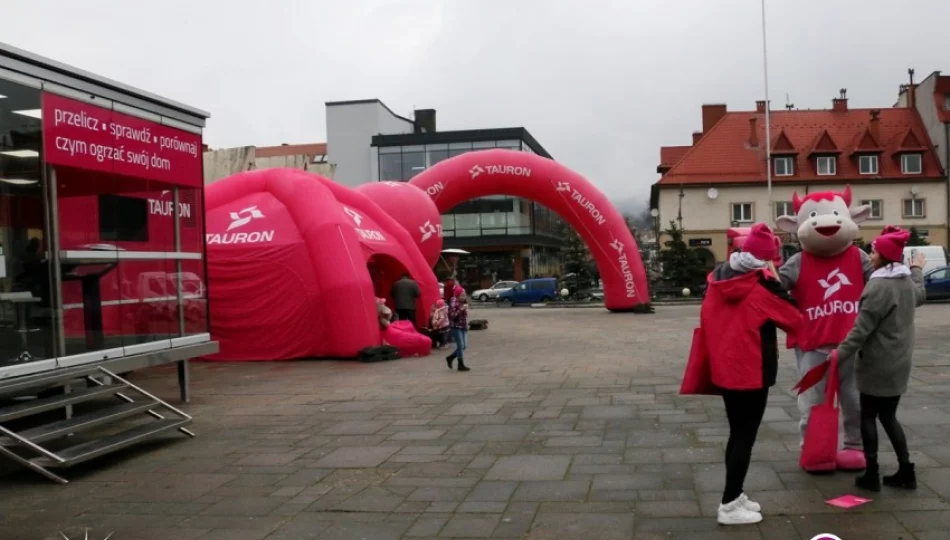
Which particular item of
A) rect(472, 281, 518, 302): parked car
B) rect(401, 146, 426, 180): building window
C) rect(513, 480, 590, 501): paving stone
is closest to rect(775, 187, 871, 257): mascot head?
rect(513, 480, 590, 501): paving stone

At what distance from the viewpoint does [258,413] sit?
9.48 m

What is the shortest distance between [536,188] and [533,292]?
A: 1589 centimetres

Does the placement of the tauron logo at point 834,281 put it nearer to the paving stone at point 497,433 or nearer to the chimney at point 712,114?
the paving stone at point 497,433

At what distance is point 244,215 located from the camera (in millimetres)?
15484

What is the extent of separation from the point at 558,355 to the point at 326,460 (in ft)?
26.8

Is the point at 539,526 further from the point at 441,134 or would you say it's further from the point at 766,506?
the point at 441,134

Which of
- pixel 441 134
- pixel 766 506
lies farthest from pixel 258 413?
pixel 441 134

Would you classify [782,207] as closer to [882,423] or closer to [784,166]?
[784,166]

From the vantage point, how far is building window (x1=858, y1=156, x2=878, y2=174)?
49.2 meters

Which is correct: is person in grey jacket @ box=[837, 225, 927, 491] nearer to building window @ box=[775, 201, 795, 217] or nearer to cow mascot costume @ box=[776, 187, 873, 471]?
cow mascot costume @ box=[776, 187, 873, 471]

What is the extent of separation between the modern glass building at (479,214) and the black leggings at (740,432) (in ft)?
159

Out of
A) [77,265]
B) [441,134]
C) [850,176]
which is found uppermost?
[441,134]

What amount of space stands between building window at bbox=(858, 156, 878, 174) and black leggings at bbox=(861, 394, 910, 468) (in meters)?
48.4

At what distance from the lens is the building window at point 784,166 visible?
49.7m
